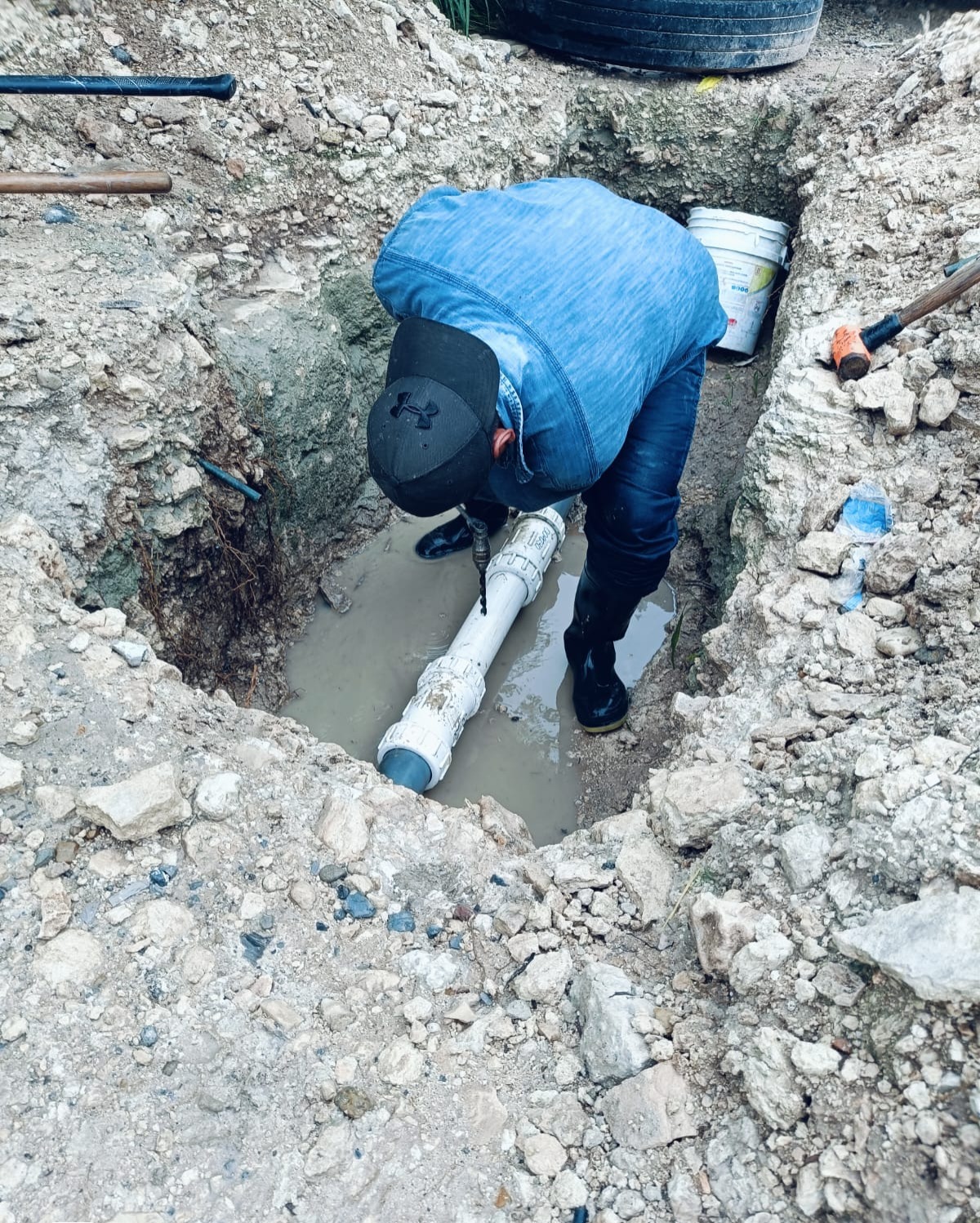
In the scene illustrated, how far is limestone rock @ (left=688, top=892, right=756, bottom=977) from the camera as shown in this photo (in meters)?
1.23

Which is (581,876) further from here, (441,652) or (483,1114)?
(441,652)

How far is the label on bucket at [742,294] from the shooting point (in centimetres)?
326

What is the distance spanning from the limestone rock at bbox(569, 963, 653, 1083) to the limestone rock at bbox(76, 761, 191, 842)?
0.76 m

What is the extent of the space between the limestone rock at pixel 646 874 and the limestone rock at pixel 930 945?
1.16ft

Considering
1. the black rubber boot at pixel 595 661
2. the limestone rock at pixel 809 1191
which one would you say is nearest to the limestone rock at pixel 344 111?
the black rubber boot at pixel 595 661

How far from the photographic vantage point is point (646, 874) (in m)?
1.46

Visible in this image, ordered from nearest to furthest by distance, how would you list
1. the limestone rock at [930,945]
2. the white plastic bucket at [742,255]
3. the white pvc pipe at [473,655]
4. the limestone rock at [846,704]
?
the limestone rock at [930,945] → the limestone rock at [846,704] → the white pvc pipe at [473,655] → the white plastic bucket at [742,255]

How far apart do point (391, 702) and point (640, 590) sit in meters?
0.89

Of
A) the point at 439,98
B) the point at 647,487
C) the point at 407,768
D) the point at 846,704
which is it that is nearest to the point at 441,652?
the point at 407,768

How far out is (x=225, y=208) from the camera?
2508 millimetres

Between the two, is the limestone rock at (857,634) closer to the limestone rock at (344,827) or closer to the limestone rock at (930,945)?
the limestone rock at (930,945)

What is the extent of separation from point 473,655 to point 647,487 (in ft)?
2.51

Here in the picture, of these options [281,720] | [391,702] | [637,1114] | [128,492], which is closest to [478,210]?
[128,492]

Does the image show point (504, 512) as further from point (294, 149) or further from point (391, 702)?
point (294, 149)
